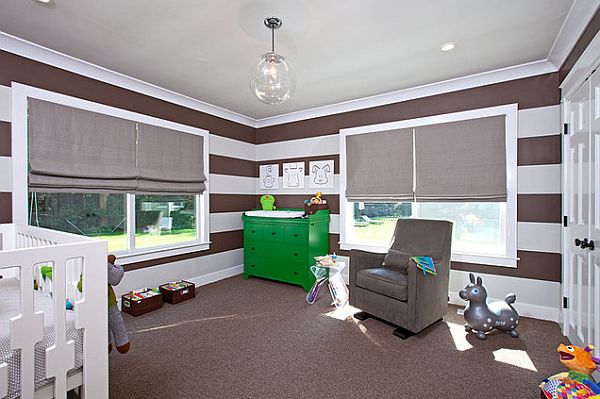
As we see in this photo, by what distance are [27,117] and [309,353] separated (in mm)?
3073

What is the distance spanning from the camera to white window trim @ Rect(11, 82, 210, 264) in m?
2.54

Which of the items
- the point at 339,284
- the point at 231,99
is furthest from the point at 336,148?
the point at 339,284

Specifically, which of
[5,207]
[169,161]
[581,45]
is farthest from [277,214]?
[581,45]

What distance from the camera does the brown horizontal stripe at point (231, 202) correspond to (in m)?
4.38

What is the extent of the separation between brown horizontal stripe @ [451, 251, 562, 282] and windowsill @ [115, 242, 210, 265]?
3.50 m

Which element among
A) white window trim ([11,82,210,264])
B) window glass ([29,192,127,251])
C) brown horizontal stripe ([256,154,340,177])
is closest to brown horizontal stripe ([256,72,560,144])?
brown horizontal stripe ([256,154,340,177])

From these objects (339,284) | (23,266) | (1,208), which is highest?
(1,208)

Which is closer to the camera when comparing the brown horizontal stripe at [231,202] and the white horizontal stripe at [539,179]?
the white horizontal stripe at [539,179]

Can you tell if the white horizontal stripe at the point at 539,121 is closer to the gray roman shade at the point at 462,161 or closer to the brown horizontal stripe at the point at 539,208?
the gray roman shade at the point at 462,161

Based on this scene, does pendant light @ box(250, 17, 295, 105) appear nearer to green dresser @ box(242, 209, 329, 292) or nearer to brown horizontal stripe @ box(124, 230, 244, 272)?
green dresser @ box(242, 209, 329, 292)

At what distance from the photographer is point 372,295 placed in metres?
2.90

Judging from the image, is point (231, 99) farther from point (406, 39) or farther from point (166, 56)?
point (406, 39)

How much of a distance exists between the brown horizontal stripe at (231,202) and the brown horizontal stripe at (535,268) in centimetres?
339

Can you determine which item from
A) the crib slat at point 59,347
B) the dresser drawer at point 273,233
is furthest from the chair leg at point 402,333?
the crib slat at point 59,347
